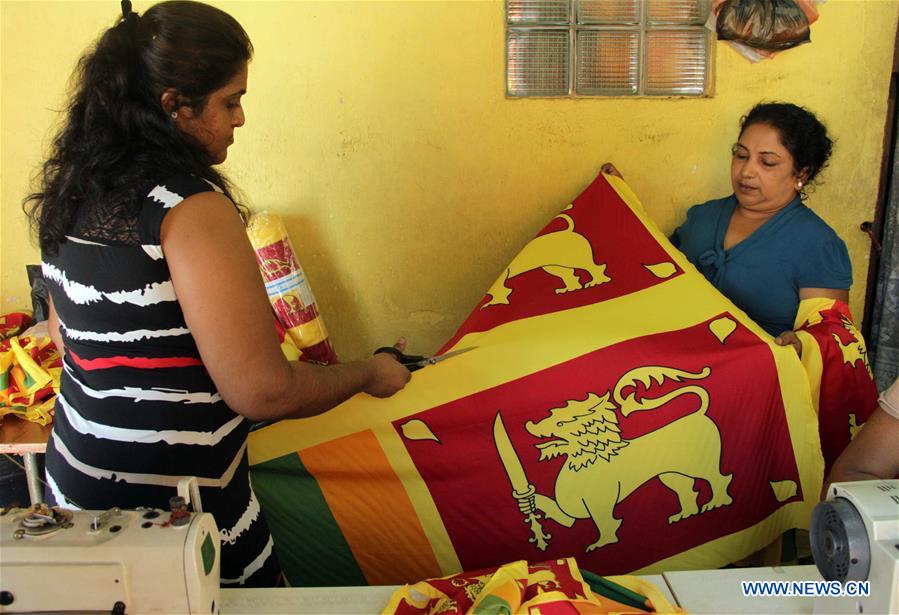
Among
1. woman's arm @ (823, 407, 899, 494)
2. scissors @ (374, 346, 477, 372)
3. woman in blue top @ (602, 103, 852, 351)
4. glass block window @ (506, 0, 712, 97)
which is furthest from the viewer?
glass block window @ (506, 0, 712, 97)

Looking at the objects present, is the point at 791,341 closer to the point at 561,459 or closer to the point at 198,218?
the point at 561,459

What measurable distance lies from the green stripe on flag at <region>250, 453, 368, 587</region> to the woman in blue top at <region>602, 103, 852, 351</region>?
4.16ft

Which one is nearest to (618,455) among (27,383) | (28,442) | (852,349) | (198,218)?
(852,349)

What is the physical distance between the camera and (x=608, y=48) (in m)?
2.22

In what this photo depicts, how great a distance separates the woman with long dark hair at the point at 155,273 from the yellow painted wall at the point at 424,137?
1.18 metres

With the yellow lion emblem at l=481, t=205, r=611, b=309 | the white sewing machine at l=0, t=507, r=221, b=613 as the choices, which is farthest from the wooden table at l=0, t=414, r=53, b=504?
the yellow lion emblem at l=481, t=205, r=611, b=309

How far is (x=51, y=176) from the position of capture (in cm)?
102

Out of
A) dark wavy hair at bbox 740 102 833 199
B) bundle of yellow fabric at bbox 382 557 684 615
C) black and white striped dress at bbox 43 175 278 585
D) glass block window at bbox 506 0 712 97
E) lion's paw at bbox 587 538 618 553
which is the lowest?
lion's paw at bbox 587 538 618 553

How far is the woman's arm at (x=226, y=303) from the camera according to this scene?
90 cm

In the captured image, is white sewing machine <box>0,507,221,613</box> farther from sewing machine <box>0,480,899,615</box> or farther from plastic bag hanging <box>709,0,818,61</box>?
plastic bag hanging <box>709,0,818,61</box>

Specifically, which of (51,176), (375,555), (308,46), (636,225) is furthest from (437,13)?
(375,555)

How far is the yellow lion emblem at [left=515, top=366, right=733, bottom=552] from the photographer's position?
1.60 metres

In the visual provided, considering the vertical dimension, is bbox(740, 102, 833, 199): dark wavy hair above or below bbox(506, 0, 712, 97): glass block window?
below

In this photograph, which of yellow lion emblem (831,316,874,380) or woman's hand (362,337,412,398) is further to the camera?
yellow lion emblem (831,316,874,380)
